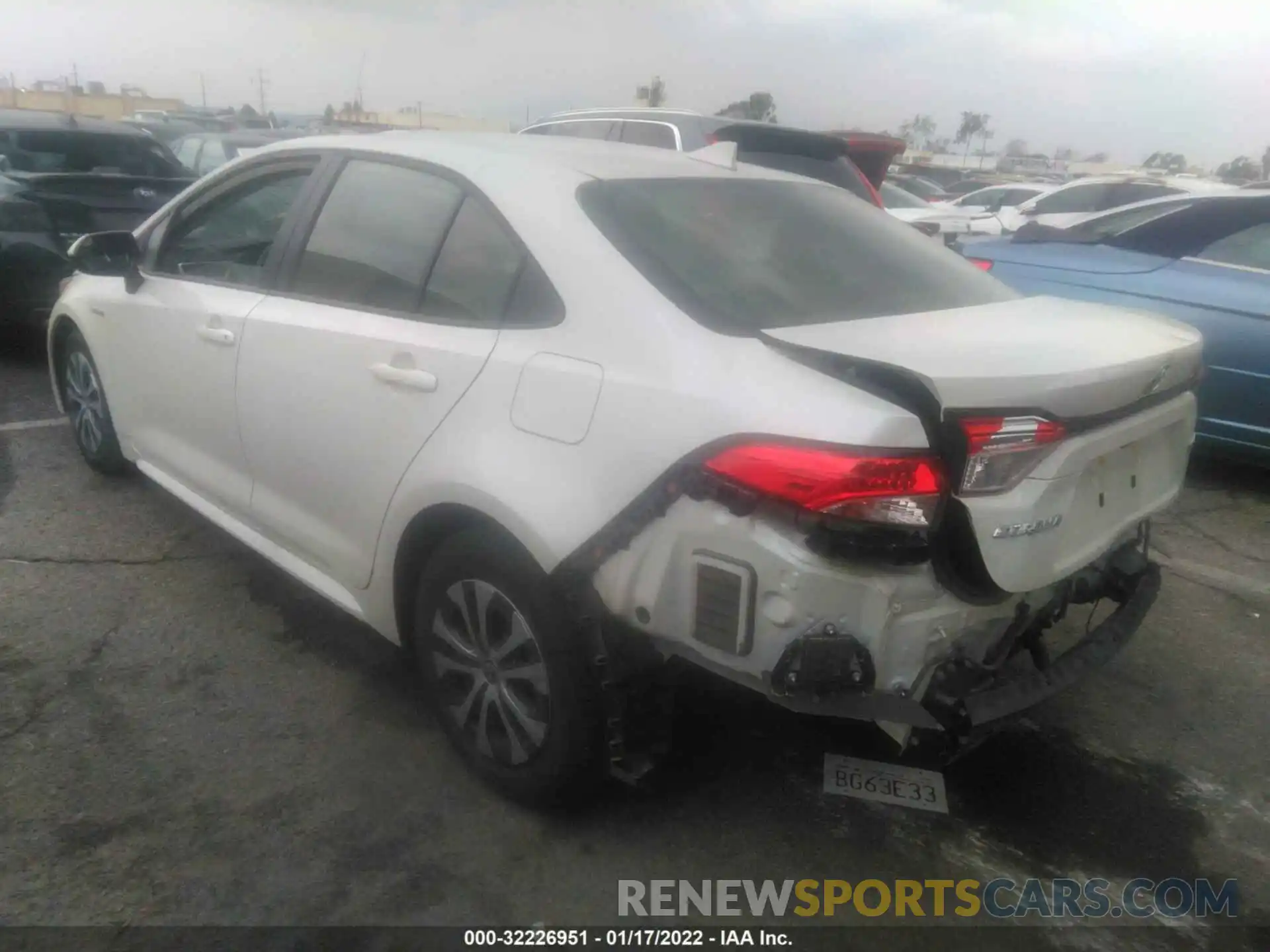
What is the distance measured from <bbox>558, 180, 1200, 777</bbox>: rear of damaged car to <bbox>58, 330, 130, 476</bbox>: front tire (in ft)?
9.77

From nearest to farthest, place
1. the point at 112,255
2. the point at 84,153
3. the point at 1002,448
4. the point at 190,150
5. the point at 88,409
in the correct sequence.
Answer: the point at 1002,448
the point at 112,255
the point at 88,409
the point at 84,153
the point at 190,150

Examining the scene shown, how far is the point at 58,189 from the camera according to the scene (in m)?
6.84

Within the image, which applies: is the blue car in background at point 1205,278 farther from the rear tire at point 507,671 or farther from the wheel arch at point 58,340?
the wheel arch at point 58,340

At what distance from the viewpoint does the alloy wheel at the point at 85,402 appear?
14.7 feet

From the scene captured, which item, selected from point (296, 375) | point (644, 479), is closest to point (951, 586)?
point (644, 479)

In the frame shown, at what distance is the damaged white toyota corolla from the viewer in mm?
1976

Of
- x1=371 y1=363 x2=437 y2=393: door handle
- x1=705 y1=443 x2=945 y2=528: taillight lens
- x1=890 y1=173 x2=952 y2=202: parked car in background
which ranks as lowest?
x1=890 y1=173 x2=952 y2=202: parked car in background

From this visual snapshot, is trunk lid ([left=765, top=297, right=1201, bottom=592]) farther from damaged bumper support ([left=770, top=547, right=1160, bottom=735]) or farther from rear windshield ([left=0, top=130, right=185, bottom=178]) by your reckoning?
rear windshield ([left=0, top=130, right=185, bottom=178])

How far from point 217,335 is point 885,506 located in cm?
240

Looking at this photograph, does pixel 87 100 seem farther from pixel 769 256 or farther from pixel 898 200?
pixel 769 256

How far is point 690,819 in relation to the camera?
8.63ft

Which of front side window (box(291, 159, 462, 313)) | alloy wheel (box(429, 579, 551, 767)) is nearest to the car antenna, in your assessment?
front side window (box(291, 159, 462, 313))

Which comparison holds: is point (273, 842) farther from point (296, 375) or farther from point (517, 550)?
point (296, 375)

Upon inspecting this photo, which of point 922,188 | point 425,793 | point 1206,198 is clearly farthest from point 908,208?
point 922,188
